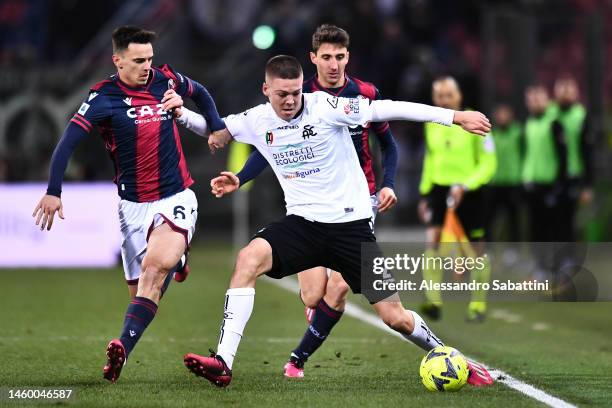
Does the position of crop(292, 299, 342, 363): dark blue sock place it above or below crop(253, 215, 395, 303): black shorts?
below

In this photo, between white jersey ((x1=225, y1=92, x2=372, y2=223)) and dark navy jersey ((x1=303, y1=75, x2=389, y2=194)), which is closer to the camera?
white jersey ((x1=225, y1=92, x2=372, y2=223))

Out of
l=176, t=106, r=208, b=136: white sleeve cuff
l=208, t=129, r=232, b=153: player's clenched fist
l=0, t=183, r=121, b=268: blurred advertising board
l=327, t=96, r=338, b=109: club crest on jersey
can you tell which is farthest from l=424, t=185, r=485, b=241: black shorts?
l=0, t=183, r=121, b=268: blurred advertising board

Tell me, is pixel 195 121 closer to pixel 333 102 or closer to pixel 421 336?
pixel 333 102

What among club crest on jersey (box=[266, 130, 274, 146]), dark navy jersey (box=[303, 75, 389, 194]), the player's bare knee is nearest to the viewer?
club crest on jersey (box=[266, 130, 274, 146])

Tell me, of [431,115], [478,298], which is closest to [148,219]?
[431,115]

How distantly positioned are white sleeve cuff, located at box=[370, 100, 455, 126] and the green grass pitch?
61.7 inches

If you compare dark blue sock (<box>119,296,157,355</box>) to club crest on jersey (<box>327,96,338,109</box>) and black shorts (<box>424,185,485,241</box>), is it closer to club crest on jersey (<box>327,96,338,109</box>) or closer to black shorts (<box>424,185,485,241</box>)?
club crest on jersey (<box>327,96,338,109</box>)

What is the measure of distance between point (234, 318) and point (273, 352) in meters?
2.17

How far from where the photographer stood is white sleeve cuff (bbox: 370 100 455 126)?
7.19m

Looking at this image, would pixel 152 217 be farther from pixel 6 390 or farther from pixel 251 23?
pixel 251 23

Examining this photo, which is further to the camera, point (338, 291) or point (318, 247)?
point (338, 291)

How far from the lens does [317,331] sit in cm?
808

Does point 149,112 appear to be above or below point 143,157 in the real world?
above

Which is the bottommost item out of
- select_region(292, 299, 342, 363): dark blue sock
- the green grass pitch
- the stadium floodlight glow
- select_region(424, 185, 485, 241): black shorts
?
the green grass pitch
